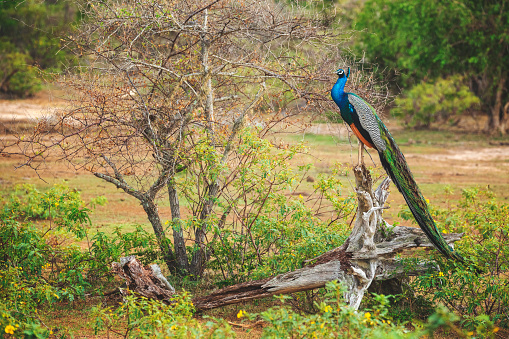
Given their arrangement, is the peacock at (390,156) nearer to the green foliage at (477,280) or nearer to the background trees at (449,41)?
the green foliage at (477,280)

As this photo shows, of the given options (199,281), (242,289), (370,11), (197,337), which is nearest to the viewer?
(197,337)

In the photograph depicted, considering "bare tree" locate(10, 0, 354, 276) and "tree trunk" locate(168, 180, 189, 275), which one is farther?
"tree trunk" locate(168, 180, 189, 275)

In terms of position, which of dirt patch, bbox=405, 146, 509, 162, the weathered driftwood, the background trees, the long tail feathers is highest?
the background trees

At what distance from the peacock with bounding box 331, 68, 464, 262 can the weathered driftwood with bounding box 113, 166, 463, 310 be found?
26cm

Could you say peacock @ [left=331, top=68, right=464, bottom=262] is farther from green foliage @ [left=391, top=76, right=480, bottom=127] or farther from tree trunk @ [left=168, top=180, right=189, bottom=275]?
green foliage @ [left=391, top=76, right=480, bottom=127]

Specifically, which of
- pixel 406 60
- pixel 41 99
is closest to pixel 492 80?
pixel 406 60

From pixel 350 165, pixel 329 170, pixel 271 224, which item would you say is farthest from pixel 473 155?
pixel 271 224

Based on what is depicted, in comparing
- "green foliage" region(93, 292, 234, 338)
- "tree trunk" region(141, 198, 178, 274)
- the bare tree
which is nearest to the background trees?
the bare tree

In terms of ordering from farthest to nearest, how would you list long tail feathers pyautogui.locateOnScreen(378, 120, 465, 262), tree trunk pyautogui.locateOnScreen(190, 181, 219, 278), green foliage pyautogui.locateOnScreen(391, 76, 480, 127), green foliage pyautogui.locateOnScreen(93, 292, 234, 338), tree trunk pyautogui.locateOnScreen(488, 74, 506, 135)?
green foliage pyautogui.locateOnScreen(391, 76, 480, 127) < tree trunk pyautogui.locateOnScreen(488, 74, 506, 135) < tree trunk pyautogui.locateOnScreen(190, 181, 219, 278) < long tail feathers pyautogui.locateOnScreen(378, 120, 465, 262) < green foliage pyautogui.locateOnScreen(93, 292, 234, 338)

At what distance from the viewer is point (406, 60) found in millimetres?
23203

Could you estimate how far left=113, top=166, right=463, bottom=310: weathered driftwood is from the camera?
17.3ft

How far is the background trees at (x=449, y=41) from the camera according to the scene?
69.2ft

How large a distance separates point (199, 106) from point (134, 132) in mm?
1109

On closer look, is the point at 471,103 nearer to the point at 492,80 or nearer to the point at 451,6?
the point at 492,80
